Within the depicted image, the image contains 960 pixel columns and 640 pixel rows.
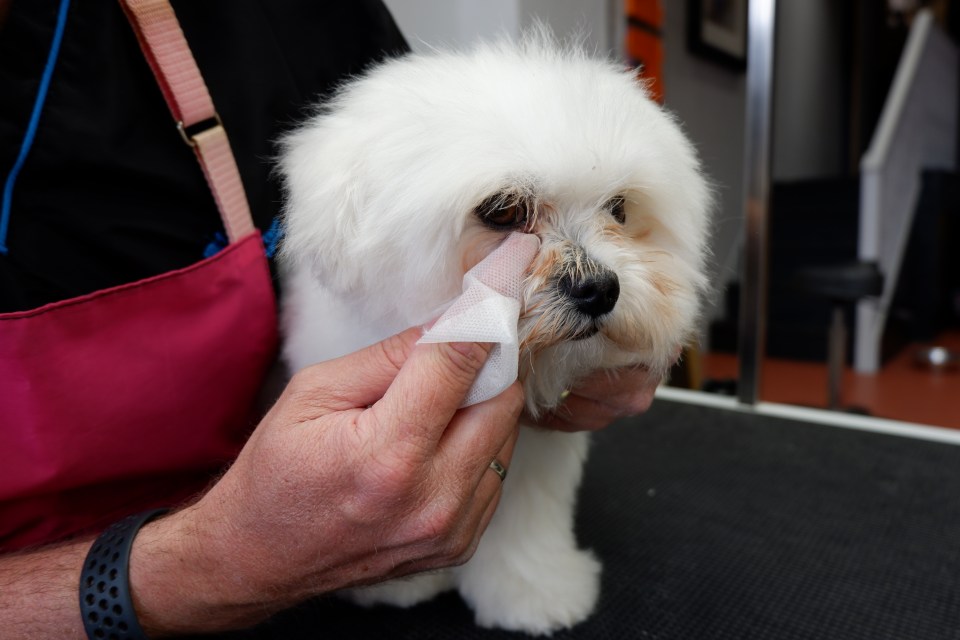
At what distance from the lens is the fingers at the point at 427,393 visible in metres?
0.50

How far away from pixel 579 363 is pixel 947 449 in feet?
2.99

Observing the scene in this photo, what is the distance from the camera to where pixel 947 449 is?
1154 millimetres

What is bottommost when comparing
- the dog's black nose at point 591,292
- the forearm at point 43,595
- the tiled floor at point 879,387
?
the tiled floor at point 879,387

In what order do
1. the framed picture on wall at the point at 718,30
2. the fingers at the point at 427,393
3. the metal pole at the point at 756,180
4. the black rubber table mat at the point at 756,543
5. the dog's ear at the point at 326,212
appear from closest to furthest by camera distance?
the fingers at the point at 427,393
the dog's ear at the point at 326,212
the black rubber table mat at the point at 756,543
the metal pole at the point at 756,180
the framed picture on wall at the point at 718,30

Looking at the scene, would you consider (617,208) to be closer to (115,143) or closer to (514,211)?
(514,211)

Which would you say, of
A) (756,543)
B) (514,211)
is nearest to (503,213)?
(514,211)

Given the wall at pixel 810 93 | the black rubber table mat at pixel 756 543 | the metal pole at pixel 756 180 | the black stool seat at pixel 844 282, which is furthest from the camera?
the wall at pixel 810 93

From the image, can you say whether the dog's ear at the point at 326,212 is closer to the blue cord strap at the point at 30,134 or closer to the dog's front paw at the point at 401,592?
the blue cord strap at the point at 30,134

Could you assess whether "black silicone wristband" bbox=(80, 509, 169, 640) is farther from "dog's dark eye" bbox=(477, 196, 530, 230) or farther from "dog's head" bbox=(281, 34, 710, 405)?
"dog's dark eye" bbox=(477, 196, 530, 230)

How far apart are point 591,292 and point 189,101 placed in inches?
18.4

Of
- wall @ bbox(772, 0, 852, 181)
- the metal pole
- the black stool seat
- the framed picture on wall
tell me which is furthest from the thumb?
→ wall @ bbox(772, 0, 852, 181)

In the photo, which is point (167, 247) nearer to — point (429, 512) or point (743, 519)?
point (429, 512)

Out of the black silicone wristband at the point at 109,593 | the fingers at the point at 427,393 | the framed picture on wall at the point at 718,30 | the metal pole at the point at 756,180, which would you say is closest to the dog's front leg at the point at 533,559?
the fingers at the point at 427,393

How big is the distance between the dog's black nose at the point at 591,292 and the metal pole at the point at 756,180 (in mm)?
1006
